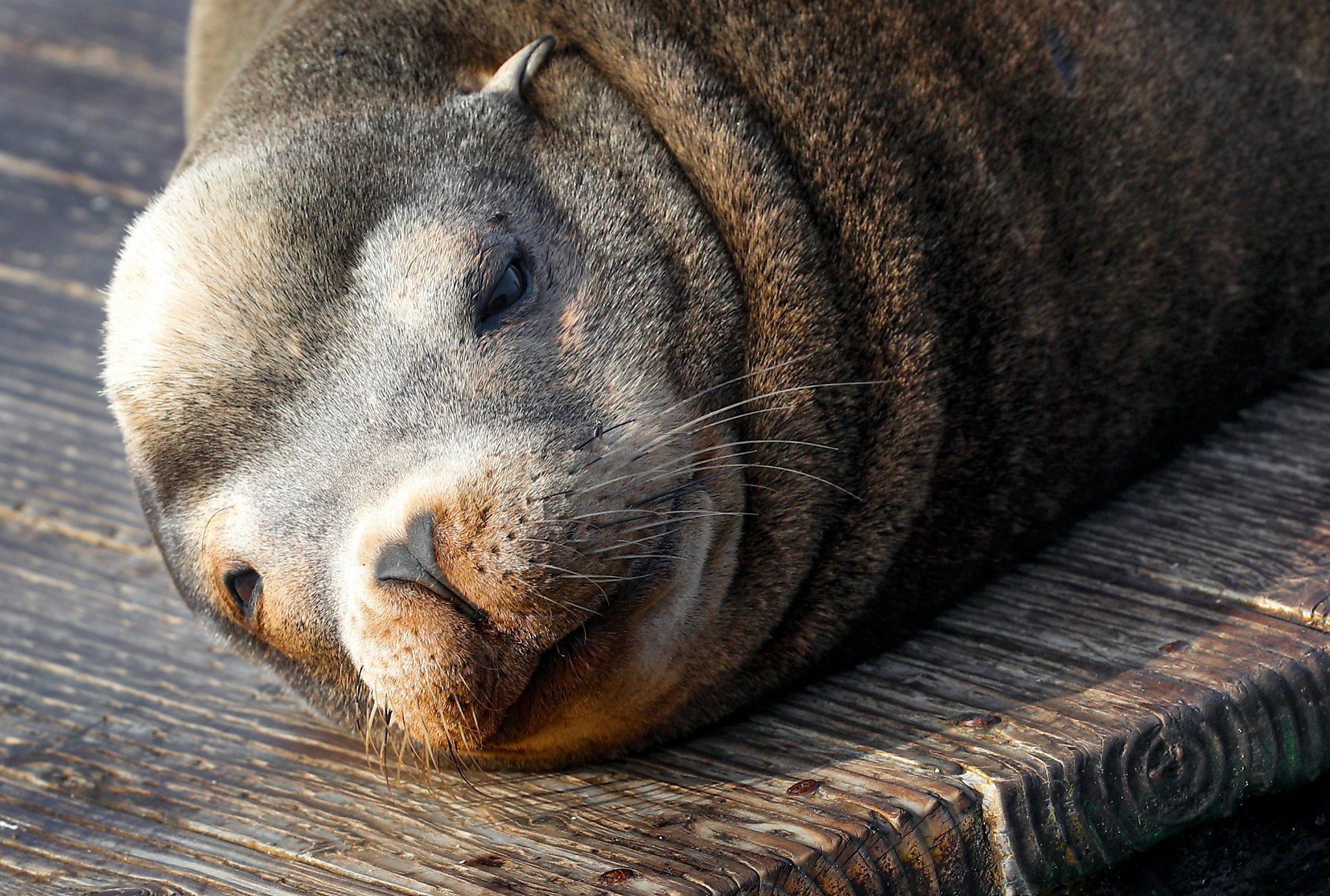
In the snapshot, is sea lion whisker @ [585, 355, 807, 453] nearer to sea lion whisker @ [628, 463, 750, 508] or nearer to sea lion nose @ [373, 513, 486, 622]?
sea lion whisker @ [628, 463, 750, 508]

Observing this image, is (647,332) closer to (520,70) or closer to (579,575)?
(579,575)

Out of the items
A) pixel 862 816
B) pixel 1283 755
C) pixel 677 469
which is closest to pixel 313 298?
pixel 677 469

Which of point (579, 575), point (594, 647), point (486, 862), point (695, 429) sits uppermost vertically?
point (695, 429)

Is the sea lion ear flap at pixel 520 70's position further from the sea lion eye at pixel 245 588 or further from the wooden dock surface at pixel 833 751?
the wooden dock surface at pixel 833 751

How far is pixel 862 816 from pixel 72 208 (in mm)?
3803

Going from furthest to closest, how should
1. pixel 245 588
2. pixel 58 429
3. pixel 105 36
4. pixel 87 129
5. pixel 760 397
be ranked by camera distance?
1. pixel 105 36
2. pixel 87 129
3. pixel 58 429
4. pixel 245 588
5. pixel 760 397

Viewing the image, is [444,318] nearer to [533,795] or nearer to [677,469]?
[677,469]

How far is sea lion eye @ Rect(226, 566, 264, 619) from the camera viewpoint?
2520 millimetres

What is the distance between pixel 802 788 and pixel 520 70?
1.34m

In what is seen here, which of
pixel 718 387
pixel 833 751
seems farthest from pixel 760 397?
pixel 833 751

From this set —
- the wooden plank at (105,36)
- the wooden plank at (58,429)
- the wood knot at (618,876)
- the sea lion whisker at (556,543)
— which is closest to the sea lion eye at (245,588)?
the sea lion whisker at (556,543)

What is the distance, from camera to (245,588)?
8.41ft

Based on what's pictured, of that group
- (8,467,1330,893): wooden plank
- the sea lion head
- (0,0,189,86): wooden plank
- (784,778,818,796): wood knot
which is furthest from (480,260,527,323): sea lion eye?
(0,0,189,86): wooden plank

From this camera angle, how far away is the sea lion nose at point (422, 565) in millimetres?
2039
